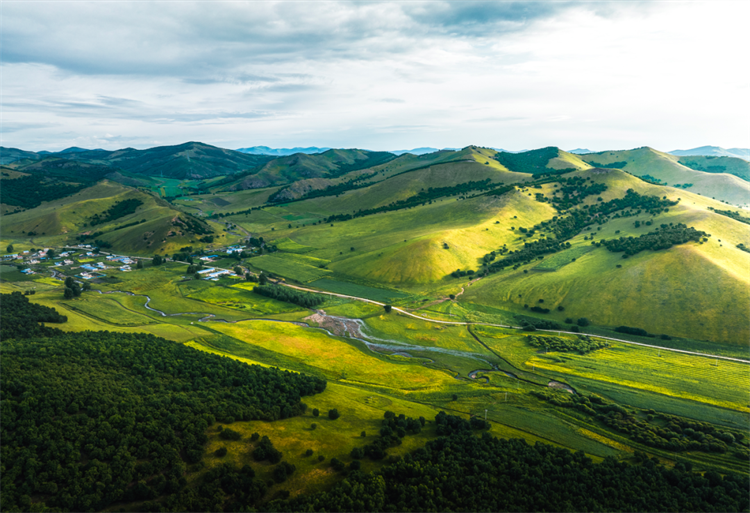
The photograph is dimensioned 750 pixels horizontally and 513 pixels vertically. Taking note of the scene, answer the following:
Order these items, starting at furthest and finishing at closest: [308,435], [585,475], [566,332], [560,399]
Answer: [566,332] < [560,399] < [308,435] < [585,475]

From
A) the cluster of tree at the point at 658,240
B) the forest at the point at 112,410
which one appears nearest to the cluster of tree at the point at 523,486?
the forest at the point at 112,410

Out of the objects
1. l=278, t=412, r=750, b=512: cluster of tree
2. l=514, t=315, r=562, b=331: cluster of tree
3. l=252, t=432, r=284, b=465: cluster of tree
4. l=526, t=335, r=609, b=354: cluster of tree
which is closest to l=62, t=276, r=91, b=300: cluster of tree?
l=252, t=432, r=284, b=465: cluster of tree

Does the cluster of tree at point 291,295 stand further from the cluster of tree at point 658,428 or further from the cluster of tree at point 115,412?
the cluster of tree at point 658,428

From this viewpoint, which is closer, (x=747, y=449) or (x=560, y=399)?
(x=747, y=449)

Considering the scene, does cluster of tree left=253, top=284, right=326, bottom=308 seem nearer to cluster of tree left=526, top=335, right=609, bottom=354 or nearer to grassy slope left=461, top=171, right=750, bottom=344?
grassy slope left=461, top=171, right=750, bottom=344

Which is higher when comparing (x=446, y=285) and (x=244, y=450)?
(x=446, y=285)

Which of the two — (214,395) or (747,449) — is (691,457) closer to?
(747,449)

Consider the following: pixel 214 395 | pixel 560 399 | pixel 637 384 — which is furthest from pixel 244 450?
pixel 637 384
